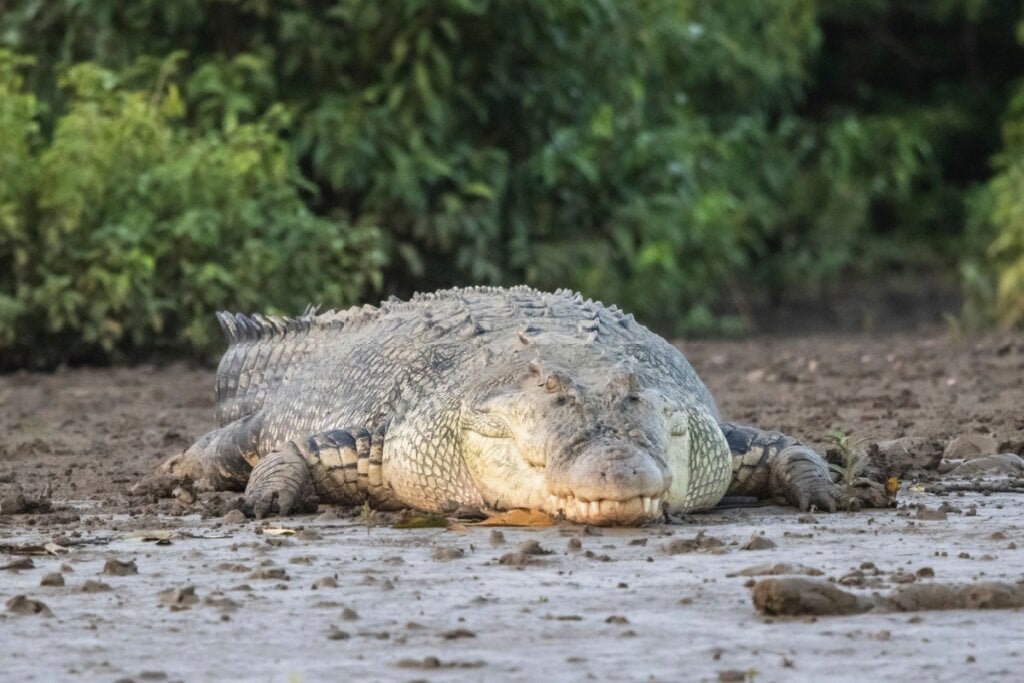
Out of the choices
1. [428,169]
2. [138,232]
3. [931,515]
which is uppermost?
[428,169]

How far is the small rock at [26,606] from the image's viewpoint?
386 centimetres

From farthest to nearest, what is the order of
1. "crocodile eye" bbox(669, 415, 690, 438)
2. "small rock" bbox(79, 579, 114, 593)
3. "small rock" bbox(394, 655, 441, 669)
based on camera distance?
"crocodile eye" bbox(669, 415, 690, 438), "small rock" bbox(79, 579, 114, 593), "small rock" bbox(394, 655, 441, 669)

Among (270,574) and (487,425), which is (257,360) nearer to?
(487,425)

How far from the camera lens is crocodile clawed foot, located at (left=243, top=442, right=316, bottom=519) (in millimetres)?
5634

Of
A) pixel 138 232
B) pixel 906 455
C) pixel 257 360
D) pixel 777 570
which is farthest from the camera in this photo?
pixel 138 232

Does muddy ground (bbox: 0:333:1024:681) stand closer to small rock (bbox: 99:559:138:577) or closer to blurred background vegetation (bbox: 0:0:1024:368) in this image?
small rock (bbox: 99:559:138:577)

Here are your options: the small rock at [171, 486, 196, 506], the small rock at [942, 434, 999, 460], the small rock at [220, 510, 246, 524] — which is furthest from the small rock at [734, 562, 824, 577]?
the small rock at [942, 434, 999, 460]

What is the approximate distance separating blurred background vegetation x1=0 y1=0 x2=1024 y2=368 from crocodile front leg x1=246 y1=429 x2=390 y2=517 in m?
5.89

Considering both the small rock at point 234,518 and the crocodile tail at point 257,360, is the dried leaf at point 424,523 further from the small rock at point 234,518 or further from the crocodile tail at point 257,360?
the crocodile tail at point 257,360

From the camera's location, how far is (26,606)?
12.7 ft

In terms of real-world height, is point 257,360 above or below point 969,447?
above

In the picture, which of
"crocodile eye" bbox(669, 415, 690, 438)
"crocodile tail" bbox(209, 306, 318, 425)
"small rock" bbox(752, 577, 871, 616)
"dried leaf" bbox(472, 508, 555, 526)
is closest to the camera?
"small rock" bbox(752, 577, 871, 616)

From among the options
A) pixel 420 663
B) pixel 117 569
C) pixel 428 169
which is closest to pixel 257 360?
pixel 117 569

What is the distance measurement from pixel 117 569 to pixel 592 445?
132 cm
